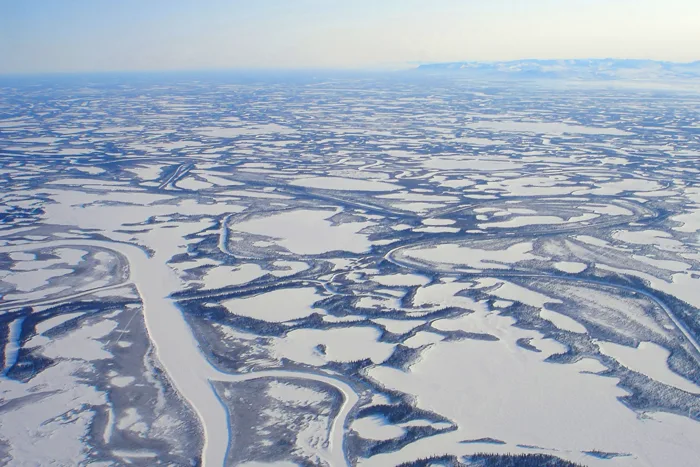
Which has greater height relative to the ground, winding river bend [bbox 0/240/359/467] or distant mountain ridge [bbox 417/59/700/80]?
distant mountain ridge [bbox 417/59/700/80]

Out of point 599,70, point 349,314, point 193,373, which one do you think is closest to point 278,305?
point 349,314

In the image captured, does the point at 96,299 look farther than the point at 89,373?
Yes

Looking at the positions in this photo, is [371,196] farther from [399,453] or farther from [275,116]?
[275,116]

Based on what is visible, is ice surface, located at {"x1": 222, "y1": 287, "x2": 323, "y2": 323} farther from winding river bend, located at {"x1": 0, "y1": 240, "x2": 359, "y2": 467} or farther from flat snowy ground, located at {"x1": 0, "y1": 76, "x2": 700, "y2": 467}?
winding river bend, located at {"x1": 0, "y1": 240, "x2": 359, "y2": 467}

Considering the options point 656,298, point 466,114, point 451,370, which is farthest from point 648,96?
point 451,370

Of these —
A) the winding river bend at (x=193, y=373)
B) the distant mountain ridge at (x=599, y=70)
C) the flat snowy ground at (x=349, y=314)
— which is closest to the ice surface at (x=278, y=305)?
the flat snowy ground at (x=349, y=314)

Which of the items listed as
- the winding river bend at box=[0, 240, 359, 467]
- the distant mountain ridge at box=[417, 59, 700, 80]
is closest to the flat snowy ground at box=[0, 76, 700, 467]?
the winding river bend at box=[0, 240, 359, 467]
